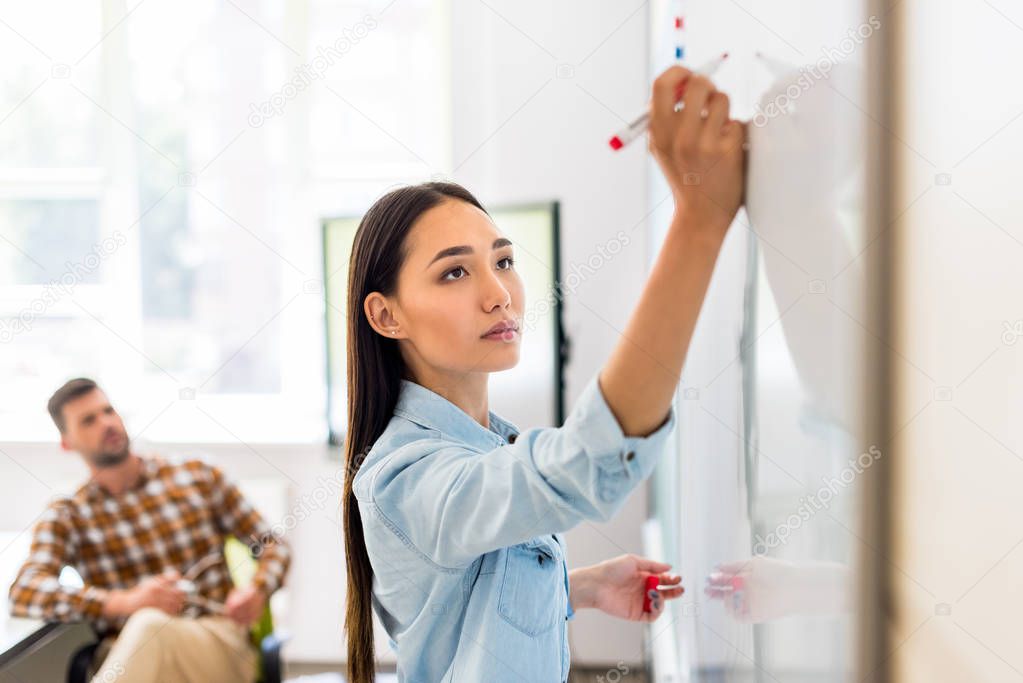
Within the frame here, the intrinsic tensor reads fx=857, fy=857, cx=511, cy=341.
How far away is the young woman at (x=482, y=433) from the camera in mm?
637

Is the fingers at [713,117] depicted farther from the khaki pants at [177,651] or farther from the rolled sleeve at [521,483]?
the khaki pants at [177,651]

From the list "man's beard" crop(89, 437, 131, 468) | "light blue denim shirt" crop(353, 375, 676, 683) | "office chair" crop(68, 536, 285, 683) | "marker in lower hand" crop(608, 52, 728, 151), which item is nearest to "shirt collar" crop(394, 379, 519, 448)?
"light blue denim shirt" crop(353, 375, 676, 683)

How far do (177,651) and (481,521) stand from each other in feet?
7.31

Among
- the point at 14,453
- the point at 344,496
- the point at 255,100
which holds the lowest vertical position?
the point at 14,453

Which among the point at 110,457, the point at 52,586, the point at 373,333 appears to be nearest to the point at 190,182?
the point at 110,457

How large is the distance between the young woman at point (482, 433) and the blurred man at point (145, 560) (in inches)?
62.8

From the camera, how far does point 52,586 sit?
2414mm

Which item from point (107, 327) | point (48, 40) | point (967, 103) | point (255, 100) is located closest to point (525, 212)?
point (255, 100)

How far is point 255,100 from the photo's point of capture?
12.1ft

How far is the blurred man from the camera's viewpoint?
2455 mm

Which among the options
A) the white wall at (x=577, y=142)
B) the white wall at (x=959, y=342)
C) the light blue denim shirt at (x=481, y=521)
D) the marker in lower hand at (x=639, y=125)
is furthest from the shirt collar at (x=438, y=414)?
the white wall at (x=577, y=142)

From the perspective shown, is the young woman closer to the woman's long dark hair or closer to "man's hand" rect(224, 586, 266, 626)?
the woman's long dark hair

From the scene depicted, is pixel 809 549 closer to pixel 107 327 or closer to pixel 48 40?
pixel 107 327

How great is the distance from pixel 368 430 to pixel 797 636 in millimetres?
597
